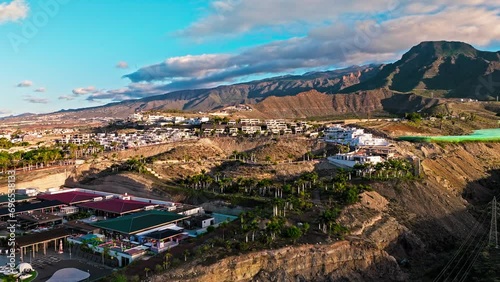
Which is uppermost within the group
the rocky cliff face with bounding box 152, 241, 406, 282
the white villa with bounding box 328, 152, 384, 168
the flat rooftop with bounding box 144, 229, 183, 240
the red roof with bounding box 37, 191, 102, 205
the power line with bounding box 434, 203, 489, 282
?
the white villa with bounding box 328, 152, 384, 168

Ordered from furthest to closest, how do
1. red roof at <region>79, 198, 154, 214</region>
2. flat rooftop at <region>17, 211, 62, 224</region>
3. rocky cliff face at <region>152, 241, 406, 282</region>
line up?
red roof at <region>79, 198, 154, 214</region>
flat rooftop at <region>17, 211, 62, 224</region>
rocky cliff face at <region>152, 241, 406, 282</region>

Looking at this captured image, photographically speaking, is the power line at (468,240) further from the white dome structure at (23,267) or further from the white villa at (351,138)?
the white dome structure at (23,267)

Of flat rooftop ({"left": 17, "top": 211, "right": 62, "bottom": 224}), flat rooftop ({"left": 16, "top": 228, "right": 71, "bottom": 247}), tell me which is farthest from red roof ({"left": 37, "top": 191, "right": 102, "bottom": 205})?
flat rooftop ({"left": 16, "top": 228, "right": 71, "bottom": 247})

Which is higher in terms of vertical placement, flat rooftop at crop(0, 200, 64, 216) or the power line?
flat rooftop at crop(0, 200, 64, 216)

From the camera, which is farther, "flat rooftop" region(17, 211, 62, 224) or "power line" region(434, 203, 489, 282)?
"flat rooftop" region(17, 211, 62, 224)

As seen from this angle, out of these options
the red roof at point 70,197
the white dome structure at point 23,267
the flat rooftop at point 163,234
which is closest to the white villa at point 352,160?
the flat rooftop at point 163,234

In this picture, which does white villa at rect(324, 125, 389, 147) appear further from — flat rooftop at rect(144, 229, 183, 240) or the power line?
flat rooftop at rect(144, 229, 183, 240)

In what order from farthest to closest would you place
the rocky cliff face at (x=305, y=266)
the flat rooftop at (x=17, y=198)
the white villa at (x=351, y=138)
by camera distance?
the white villa at (x=351, y=138) < the flat rooftop at (x=17, y=198) < the rocky cliff face at (x=305, y=266)

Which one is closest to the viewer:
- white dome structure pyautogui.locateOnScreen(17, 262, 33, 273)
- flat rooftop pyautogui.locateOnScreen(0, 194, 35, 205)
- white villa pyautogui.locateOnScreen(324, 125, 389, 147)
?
white dome structure pyautogui.locateOnScreen(17, 262, 33, 273)
